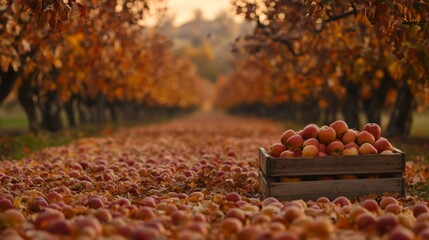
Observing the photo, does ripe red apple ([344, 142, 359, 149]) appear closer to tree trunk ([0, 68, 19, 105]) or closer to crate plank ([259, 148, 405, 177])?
crate plank ([259, 148, 405, 177])

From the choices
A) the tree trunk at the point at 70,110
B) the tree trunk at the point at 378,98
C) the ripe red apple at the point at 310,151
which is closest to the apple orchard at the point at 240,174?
the ripe red apple at the point at 310,151

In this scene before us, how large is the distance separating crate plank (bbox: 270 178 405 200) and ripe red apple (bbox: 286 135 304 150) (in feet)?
1.66

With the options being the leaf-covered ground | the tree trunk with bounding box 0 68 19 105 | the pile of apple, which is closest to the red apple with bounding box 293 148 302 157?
the pile of apple

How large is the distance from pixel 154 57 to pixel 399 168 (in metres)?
31.4

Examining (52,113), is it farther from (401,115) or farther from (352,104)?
(401,115)

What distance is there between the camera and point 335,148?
23.6 feet

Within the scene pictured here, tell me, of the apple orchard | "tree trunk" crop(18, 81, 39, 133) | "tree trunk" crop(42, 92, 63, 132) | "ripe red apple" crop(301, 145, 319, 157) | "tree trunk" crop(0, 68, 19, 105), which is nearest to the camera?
the apple orchard

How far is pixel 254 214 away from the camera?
5.56 m

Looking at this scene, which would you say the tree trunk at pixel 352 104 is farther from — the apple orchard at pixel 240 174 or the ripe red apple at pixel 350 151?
the ripe red apple at pixel 350 151

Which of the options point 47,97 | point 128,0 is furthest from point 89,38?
point 47,97

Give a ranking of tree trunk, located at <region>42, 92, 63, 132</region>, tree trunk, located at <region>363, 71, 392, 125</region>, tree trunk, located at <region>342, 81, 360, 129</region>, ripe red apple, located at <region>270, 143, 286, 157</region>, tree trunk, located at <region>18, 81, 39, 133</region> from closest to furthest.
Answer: ripe red apple, located at <region>270, 143, 286, 157</region>
tree trunk, located at <region>363, 71, 392, 125</region>
tree trunk, located at <region>18, 81, 39, 133</region>
tree trunk, located at <region>342, 81, 360, 129</region>
tree trunk, located at <region>42, 92, 63, 132</region>

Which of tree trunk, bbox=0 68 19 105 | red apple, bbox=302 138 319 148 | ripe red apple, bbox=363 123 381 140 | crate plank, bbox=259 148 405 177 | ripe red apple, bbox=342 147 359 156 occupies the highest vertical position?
tree trunk, bbox=0 68 19 105

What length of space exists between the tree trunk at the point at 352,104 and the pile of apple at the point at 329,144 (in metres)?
13.1

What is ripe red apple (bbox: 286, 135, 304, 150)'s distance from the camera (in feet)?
23.9
